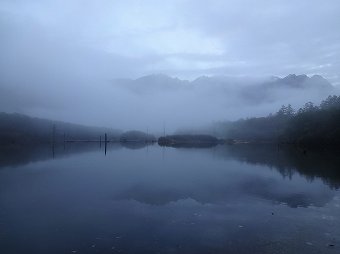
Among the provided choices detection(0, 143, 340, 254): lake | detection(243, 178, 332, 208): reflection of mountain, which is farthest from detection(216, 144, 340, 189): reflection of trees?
detection(0, 143, 340, 254): lake

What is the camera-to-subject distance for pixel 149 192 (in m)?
27.4

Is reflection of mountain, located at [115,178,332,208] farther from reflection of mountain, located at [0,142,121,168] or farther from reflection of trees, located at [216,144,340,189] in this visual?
reflection of mountain, located at [0,142,121,168]

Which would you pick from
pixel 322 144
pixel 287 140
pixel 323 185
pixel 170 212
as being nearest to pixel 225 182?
pixel 323 185

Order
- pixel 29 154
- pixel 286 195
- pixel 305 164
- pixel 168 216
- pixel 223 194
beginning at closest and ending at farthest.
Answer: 1. pixel 168 216
2. pixel 286 195
3. pixel 223 194
4. pixel 305 164
5. pixel 29 154

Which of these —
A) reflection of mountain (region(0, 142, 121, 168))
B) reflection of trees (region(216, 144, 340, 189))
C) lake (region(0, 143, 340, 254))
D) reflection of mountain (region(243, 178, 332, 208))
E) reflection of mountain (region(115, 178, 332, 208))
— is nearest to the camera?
lake (region(0, 143, 340, 254))

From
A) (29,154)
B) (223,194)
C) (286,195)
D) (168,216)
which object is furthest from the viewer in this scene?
(29,154)

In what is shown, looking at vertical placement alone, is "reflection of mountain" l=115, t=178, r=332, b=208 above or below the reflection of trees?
above

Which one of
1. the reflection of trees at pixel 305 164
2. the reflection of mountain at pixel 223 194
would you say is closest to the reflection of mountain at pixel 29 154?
the reflection of mountain at pixel 223 194

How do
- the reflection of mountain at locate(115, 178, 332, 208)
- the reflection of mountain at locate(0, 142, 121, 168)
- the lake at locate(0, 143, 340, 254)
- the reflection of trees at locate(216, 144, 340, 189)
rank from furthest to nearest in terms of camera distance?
the reflection of mountain at locate(0, 142, 121, 168)
the reflection of trees at locate(216, 144, 340, 189)
the reflection of mountain at locate(115, 178, 332, 208)
the lake at locate(0, 143, 340, 254)

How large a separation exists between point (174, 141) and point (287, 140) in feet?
235

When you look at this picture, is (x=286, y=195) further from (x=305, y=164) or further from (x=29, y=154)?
(x=29, y=154)

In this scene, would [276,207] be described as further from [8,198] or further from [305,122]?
[305,122]

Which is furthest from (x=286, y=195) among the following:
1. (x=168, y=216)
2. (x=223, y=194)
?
(x=168, y=216)

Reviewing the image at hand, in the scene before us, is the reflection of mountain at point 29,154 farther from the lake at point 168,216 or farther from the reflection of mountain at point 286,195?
the reflection of mountain at point 286,195
